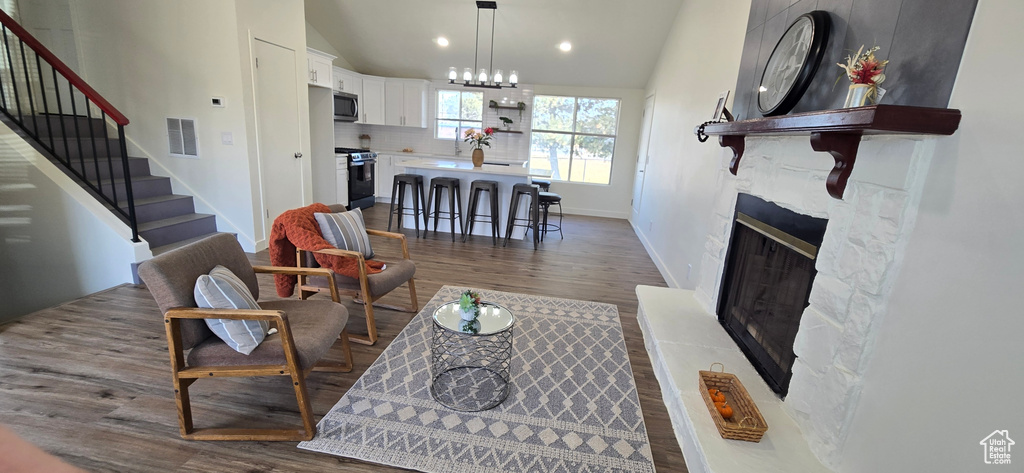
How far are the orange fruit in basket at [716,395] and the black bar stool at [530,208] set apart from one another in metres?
3.46

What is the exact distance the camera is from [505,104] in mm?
7613

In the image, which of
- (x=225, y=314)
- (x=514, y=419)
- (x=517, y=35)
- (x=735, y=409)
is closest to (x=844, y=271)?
(x=735, y=409)

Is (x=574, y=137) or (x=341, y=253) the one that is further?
(x=574, y=137)

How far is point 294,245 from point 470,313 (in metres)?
1.32

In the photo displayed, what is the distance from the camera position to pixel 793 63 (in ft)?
6.93

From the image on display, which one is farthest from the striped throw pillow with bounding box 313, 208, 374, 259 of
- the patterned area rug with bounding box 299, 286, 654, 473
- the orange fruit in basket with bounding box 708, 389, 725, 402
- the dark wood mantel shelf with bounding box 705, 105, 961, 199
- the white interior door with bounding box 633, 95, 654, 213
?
the white interior door with bounding box 633, 95, 654, 213

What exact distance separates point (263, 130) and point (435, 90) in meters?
3.90

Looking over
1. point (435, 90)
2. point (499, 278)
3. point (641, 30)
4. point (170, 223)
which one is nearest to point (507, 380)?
point (499, 278)

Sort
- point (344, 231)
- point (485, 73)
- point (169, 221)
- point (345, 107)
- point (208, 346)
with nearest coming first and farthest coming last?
point (208, 346) → point (344, 231) → point (169, 221) → point (485, 73) → point (345, 107)

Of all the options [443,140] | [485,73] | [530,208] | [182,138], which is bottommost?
[530,208]

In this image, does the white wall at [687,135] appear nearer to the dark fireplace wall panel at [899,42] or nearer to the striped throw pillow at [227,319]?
the dark fireplace wall panel at [899,42]

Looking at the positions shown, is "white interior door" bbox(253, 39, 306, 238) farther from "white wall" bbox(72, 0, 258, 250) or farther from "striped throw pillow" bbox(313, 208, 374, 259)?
"striped throw pillow" bbox(313, 208, 374, 259)

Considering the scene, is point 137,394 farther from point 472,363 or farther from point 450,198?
point 450,198

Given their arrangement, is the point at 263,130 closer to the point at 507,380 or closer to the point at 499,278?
the point at 499,278
